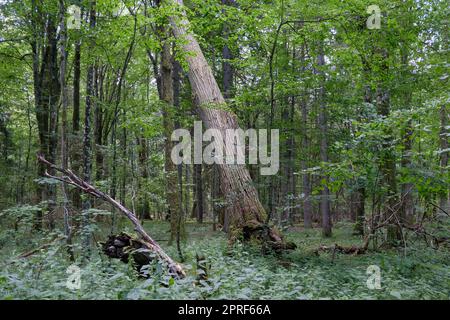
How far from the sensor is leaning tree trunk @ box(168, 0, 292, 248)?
7911 millimetres

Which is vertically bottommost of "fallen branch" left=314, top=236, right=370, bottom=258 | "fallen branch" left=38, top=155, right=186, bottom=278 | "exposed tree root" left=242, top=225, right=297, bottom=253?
"fallen branch" left=314, top=236, right=370, bottom=258

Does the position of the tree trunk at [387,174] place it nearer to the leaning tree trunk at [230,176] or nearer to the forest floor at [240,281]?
the forest floor at [240,281]

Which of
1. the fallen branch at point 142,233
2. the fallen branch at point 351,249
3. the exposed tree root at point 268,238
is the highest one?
the fallen branch at point 142,233

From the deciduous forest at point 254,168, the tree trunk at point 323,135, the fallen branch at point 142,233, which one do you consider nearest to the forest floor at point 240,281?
the deciduous forest at point 254,168

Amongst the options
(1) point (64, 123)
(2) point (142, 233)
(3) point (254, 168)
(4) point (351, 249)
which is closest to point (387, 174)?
(4) point (351, 249)

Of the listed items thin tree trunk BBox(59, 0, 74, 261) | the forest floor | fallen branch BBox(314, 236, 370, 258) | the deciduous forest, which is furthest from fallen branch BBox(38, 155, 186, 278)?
fallen branch BBox(314, 236, 370, 258)

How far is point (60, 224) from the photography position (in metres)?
11.4

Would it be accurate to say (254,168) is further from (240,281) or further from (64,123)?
(240,281)

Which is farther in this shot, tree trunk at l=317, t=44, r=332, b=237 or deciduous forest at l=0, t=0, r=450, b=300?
tree trunk at l=317, t=44, r=332, b=237

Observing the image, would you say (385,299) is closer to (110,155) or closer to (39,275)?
(39,275)

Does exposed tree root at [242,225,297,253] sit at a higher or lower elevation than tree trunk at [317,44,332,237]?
lower

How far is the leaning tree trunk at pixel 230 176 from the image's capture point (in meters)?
7.91

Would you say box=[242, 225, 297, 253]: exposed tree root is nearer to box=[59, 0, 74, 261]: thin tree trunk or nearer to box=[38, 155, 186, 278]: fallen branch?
box=[38, 155, 186, 278]: fallen branch
